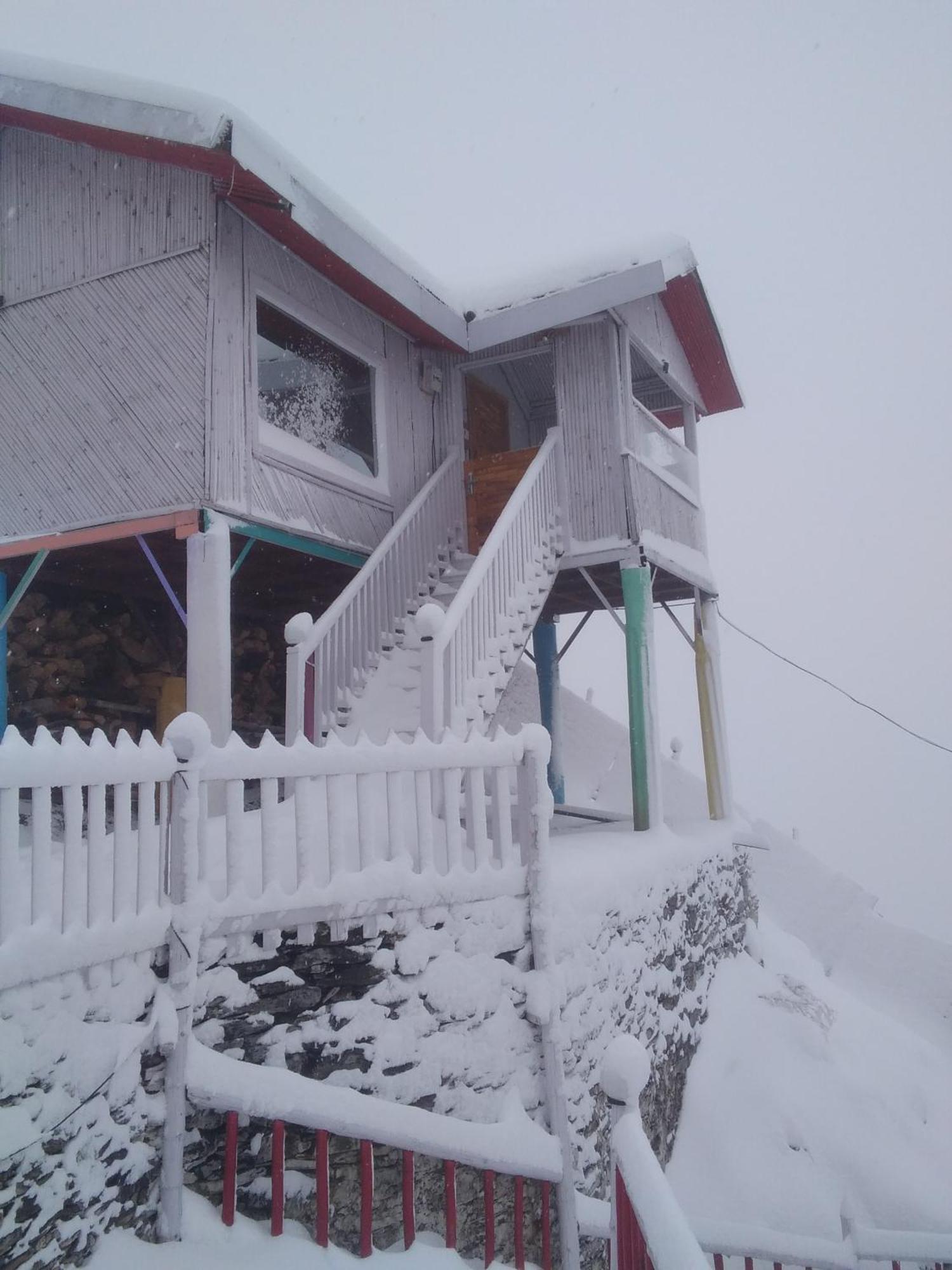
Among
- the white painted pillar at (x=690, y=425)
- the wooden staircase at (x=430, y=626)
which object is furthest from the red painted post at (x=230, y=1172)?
the white painted pillar at (x=690, y=425)

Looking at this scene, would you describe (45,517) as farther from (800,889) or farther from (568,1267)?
(800,889)

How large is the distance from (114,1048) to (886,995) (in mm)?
14689

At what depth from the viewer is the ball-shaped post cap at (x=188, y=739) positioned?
3650mm

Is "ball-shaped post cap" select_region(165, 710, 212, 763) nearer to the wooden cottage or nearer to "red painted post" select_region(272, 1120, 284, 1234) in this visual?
"red painted post" select_region(272, 1120, 284, 1234)

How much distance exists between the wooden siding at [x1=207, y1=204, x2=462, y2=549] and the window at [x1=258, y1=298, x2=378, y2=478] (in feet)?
0.68

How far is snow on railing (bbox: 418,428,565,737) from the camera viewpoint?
6.11 meters

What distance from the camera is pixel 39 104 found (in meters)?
7.61

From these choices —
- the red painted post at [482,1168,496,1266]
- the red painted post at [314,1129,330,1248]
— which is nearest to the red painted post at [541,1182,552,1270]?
the red painted post at [482,1168,496,1266]

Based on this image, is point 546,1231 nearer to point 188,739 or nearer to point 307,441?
point 188,739

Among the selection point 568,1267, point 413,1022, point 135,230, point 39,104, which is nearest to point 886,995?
point 568,1267

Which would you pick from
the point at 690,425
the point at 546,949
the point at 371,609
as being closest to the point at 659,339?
the point at 690,425

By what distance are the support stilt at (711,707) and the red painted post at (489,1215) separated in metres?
7.78

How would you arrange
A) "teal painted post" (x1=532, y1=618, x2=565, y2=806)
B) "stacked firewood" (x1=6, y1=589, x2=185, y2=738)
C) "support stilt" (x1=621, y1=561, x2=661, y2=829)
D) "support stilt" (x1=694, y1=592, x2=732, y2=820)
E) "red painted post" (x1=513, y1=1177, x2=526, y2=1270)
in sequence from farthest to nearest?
"teal painted post" (x1=532, y1=618, x2=565, y2=806) < "support stilt" (x1=694, y1=592, x2=732, y2=820) < "stacked firewood" (x1=6, y1=589, x2=185, y2=738) < "support stilt" (x1=621, y1=561, x2=661, y2=829) < "red painted post" (x1=513, y1=1177, x2=526, y2=1270)

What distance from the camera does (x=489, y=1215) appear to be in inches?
161
